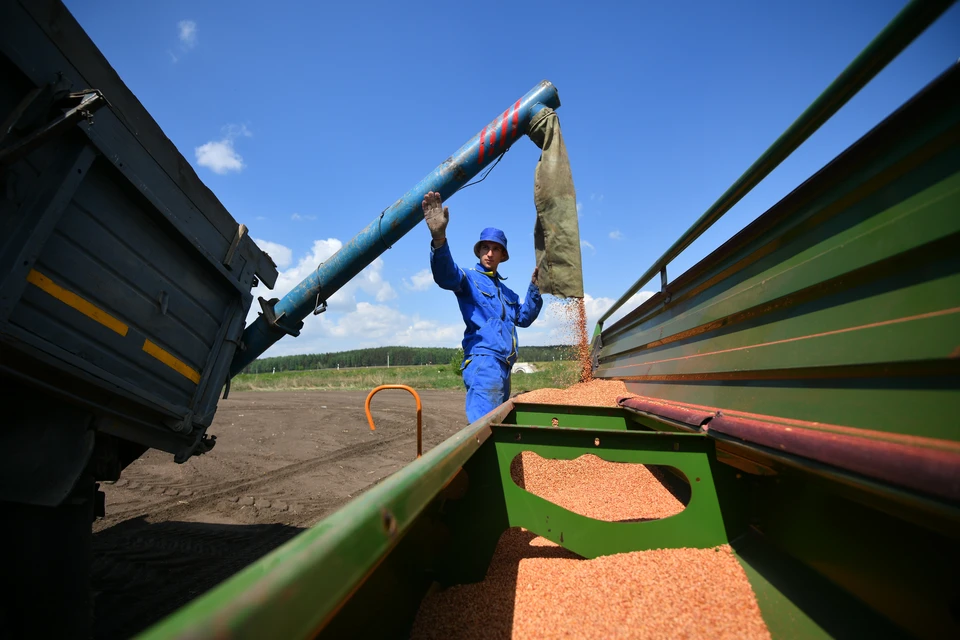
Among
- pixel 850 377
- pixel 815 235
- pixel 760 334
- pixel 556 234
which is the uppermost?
pixel 556 234

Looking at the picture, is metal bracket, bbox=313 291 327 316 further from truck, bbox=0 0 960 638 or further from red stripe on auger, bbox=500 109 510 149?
red stripe on auger, bbox=500 109 510 149

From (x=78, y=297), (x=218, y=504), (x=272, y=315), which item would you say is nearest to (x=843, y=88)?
(x=78, y=297)

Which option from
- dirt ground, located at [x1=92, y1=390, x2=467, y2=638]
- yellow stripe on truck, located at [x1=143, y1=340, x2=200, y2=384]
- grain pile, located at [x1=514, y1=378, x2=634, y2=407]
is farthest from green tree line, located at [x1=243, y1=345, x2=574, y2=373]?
yellow stripe on truck, located at [x1=143, y1=340, x2=200, y2=384]

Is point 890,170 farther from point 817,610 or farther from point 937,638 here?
point 817,610

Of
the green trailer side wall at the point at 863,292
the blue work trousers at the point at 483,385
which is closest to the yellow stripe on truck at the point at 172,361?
the blue work trousers at the point at 483,385

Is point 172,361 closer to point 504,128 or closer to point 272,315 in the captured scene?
point 272,315

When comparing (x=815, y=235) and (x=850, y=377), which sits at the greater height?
(x=815, y=235)

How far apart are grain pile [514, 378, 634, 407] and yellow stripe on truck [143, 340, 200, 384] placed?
2384mm

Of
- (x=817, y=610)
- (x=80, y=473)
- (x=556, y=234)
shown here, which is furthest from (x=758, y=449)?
(x=80, y=473)

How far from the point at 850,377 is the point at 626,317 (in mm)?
3680

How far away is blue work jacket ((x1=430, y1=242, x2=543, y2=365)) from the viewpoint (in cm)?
364

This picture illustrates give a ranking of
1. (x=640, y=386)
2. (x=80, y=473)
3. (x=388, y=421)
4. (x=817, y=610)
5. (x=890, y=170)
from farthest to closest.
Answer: (x=388, y=421), (x=640, y=386), (x=80, y=473), (x=817, y=610), (x=890, y=170)

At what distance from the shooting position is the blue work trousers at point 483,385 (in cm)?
372

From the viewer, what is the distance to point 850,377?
132 centimetres
